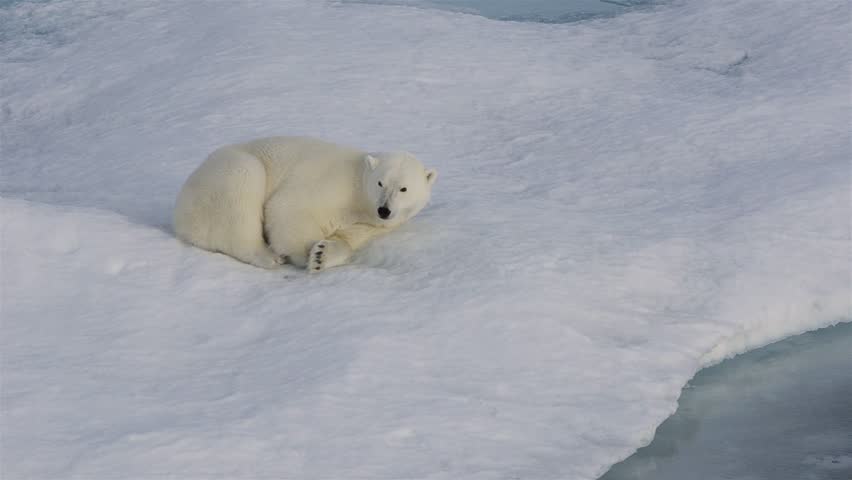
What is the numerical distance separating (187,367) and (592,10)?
21.2ft

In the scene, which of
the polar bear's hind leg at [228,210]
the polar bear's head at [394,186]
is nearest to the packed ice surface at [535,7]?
the polar bear's head at [394,186]

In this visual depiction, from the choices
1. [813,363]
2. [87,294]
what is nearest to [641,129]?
[813,363]

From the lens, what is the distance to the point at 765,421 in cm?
355

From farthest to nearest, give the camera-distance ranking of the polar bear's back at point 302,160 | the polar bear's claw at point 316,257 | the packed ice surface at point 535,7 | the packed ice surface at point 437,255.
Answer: the packed ice surface at point 535,7
the polar bear's back at point 302,160
the polar bear's claw at point 316,257
the packed ice surface at point 437,255

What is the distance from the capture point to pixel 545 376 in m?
3.59

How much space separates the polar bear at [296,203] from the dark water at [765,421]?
1416 mm

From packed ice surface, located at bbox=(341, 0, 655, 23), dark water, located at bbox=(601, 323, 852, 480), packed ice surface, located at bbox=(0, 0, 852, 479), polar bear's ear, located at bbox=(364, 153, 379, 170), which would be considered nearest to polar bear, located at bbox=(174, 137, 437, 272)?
polar bear's ear, located at bbox=(364, 153, 379, 170)

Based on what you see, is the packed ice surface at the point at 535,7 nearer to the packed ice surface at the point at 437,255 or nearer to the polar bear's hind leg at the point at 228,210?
the packed ice surface at the point at 437,255

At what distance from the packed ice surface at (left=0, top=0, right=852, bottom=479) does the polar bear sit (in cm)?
10

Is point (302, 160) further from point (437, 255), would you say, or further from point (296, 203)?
point (437, 255)

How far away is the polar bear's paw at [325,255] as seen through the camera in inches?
172

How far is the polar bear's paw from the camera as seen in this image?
4357mm

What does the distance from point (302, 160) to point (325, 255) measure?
462mm

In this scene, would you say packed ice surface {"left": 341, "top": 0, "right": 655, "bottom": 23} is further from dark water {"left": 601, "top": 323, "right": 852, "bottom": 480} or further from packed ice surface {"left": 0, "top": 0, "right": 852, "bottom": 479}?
dark water {"left": 601, "top": 323, "right": 852, "bottom": 480}
